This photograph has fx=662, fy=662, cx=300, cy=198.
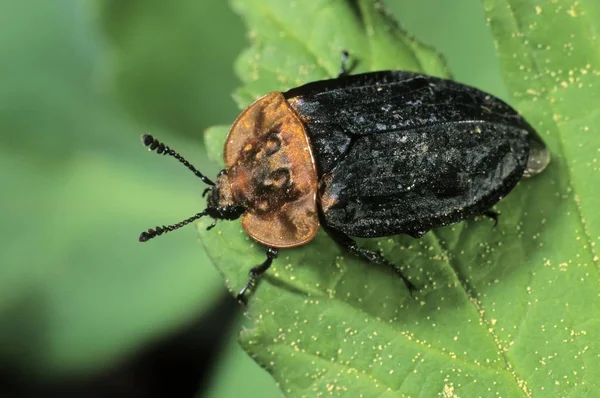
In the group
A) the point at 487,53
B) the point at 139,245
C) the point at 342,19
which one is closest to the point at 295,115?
the point at 342,19

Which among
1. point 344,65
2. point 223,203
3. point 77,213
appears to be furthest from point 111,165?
point 344,65

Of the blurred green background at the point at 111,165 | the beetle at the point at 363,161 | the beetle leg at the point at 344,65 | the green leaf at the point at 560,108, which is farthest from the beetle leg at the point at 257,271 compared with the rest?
the blurred green background at the point at 111,165

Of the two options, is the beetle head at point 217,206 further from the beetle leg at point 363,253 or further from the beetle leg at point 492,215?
the beetle leg at point 492,215

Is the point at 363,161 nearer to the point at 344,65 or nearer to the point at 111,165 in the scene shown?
the point at 344,65

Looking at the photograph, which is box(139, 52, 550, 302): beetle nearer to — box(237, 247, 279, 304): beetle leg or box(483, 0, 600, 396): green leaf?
box(237, 247, 279, 304): beetle leg

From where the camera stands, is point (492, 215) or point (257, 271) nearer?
point (257, 271)

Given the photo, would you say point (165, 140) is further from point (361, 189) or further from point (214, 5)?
point (361, 189)

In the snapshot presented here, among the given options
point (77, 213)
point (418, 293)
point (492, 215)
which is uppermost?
point (492, 215)
